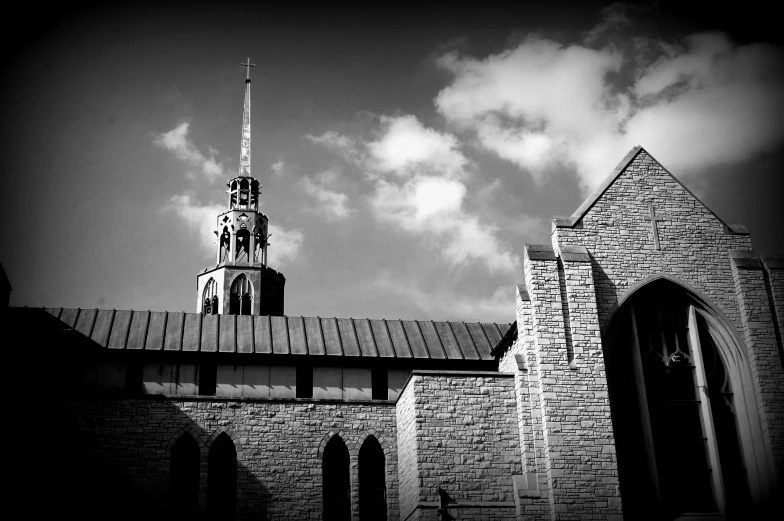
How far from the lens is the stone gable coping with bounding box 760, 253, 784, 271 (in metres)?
27.1

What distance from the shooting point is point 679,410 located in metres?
25.8

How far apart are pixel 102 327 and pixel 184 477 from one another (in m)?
6.07

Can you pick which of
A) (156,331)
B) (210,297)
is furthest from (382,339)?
(210,297)

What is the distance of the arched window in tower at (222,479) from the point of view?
91.2 feet

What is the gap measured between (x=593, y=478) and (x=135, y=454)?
1327 cm

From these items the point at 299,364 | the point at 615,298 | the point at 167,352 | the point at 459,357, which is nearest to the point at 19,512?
the point at 167,352

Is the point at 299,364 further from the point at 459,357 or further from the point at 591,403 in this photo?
the point at 591,403

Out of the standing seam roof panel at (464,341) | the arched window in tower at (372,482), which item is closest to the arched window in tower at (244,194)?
the standing seam roof panel at (464,341)

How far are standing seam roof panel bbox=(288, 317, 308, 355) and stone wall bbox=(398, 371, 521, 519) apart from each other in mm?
4810

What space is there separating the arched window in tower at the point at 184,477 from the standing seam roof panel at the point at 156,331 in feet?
10.9

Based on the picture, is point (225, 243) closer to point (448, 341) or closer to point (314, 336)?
point (314, 336)

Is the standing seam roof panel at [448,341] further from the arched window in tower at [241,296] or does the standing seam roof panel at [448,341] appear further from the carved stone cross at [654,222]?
the arched window in tower at [241,296]

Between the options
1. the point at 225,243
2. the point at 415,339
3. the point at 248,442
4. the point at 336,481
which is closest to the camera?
the point at 248,442

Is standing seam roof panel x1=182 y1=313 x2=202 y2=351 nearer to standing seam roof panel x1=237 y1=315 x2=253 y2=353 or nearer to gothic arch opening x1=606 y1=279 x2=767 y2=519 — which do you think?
standing seam roof panel x1=237 y1=315 x2=253 y2=353
